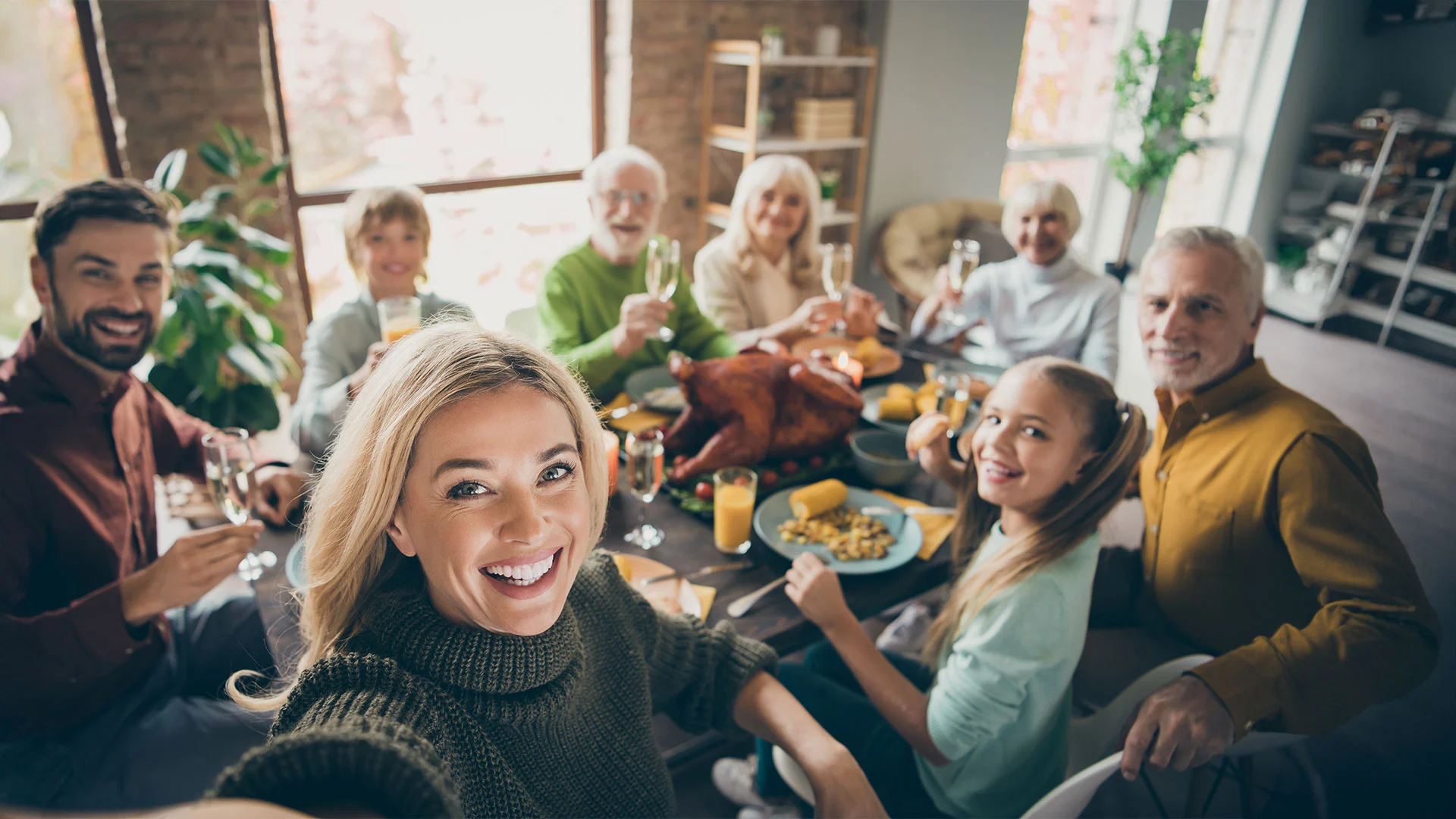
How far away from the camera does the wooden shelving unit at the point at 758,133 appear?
387 cm

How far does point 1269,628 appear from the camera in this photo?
1458mm

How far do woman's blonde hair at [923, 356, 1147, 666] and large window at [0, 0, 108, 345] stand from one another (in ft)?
10.2

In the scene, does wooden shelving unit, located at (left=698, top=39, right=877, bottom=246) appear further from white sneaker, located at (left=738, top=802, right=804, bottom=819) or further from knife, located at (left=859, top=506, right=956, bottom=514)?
white sneaker, located at (left=738, top=802, right=804, bottom=819)

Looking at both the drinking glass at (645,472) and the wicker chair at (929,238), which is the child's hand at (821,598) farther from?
the wicker chair at (929,238)

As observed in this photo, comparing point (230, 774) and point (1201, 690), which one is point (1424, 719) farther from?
point (230, 774)

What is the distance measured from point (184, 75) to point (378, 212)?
4.73ft

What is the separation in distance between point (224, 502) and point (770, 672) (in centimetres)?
101

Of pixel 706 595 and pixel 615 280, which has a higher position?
pixel 615 280

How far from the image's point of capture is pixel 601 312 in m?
2.53

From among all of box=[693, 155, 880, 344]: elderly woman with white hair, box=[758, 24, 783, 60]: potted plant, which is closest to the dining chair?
box=[693, 155, 880, 344]: elderly woman with white hair

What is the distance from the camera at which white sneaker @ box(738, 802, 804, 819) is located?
172 centimetres

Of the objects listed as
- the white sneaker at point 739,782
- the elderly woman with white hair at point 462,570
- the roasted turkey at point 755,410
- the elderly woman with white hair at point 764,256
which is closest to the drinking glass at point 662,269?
the roasted turkey at point 755,410

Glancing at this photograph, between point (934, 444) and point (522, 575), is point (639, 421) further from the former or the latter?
point (522, 575)

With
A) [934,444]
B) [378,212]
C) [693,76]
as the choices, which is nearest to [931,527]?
[934,444]
